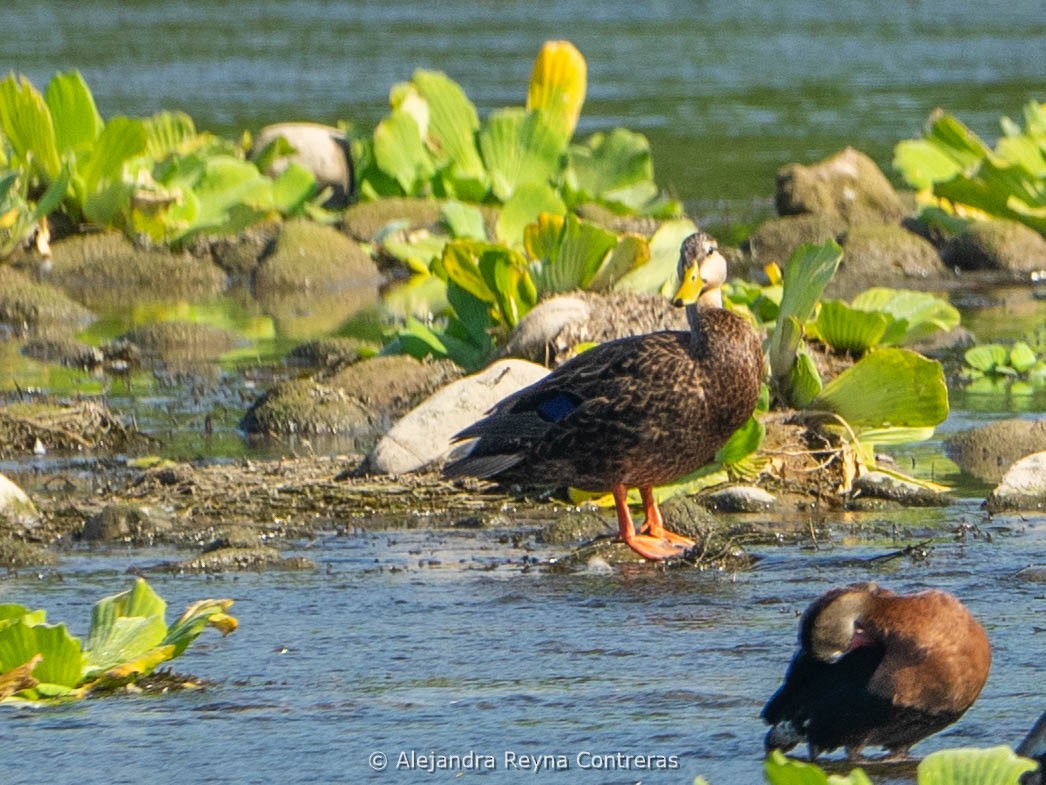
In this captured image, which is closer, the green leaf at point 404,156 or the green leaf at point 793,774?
the green leaf at point 793,774

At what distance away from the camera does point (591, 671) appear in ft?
17.7

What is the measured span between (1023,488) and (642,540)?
166 centimetres

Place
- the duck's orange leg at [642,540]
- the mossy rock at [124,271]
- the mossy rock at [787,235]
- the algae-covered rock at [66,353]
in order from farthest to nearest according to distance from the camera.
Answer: the mossy rock at [787,235], the mossy rock at [124,271], the algae-covered rock at [66,353], the duck's orange leg at [642,540]

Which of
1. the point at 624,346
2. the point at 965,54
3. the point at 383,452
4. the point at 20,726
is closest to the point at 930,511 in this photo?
the point at 624,346

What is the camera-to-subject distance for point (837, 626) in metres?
4.32

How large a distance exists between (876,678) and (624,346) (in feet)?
9.13

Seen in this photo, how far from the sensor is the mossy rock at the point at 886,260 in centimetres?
1420

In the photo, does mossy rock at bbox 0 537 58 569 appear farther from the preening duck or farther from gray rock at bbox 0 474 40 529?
the preening duck

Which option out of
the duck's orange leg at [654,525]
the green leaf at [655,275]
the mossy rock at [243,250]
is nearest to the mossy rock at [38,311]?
the mossy rock at [243,250]

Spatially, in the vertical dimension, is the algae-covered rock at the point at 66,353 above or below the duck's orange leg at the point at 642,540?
below

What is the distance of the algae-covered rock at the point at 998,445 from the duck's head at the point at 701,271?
186 cm

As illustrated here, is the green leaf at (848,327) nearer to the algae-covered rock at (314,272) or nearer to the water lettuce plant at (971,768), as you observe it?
the algae-covered rock at (314,272)

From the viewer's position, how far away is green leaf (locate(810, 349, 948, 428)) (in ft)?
25.8

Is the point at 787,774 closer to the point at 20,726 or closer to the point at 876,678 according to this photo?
the point at 876,678
